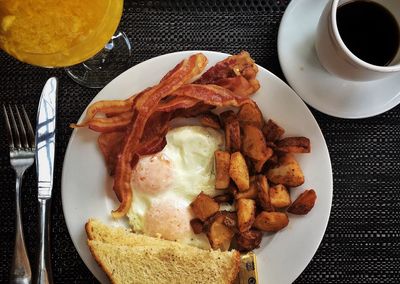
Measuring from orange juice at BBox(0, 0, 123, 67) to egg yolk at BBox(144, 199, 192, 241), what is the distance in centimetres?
54

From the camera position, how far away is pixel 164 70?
5.41ft

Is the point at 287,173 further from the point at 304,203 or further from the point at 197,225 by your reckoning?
the point at 197,225

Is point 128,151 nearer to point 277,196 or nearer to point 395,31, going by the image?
point 277,196

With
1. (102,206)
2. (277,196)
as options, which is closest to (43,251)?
(102,206)

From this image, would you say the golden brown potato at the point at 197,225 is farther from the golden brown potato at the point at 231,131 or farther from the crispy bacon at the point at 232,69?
the crispy bacon at the point at 232,69

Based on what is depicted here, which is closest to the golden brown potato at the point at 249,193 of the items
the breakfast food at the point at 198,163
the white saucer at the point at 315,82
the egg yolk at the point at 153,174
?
the breakfast food at the point at 198,163

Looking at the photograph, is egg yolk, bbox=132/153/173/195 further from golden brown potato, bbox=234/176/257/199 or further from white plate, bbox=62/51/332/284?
golden brown potato, bbox=234/176/257/199

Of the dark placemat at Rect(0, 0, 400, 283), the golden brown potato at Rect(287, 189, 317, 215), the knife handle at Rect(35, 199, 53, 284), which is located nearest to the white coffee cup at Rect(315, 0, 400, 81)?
the dark placemat at Rect(0, 0, 400, 283)

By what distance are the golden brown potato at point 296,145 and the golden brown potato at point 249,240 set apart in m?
0.26

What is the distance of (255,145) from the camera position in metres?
1.58

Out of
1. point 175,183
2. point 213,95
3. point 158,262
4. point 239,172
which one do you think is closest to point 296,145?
point 239,172

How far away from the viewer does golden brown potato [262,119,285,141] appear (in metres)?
1.60

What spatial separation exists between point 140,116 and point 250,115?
13.1 inches

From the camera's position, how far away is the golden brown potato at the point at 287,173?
1.57m
